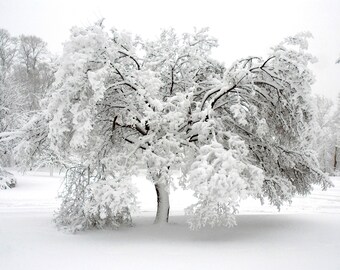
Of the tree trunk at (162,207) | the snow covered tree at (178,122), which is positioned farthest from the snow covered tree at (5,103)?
the tree trunk at (162,207)

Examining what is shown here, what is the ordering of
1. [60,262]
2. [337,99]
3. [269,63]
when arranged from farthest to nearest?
[337,99]
[269,63]
[60,262]

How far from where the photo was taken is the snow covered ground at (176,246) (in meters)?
6.90

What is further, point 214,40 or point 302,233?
point 214,40

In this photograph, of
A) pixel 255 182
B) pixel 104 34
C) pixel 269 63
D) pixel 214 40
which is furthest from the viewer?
pixel 214 40

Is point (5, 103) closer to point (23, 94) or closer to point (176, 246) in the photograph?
point (23, 94)

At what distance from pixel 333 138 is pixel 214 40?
39567 millimetres

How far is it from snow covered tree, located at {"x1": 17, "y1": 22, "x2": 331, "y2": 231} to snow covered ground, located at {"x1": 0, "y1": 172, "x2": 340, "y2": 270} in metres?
0.58

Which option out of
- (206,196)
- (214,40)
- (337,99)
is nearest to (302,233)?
(206,196)

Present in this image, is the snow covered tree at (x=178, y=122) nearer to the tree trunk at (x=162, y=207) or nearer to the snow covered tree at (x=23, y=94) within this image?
the tree trunk at (x=162, y=207)

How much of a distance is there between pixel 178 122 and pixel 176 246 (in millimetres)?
2919

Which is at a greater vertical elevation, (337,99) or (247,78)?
(337,99)

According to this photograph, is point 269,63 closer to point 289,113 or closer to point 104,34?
point 289,113

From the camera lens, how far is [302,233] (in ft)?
31.0

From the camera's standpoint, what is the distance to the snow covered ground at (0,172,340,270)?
22.6ft
